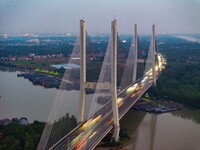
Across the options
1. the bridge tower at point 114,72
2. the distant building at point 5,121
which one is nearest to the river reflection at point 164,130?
the bridge tower at point 114,72

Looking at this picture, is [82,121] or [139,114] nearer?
[82,121]

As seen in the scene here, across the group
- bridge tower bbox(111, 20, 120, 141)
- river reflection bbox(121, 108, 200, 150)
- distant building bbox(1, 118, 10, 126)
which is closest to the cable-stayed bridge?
bridge tower bbox(111, 20, 120, 141)

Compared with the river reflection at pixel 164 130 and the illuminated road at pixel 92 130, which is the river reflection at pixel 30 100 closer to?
the illuminated road at pixel 92 130

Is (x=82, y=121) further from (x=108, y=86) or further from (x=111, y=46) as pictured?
(x=111, y=46)

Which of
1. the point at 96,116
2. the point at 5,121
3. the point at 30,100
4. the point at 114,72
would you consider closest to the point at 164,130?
the point at 96,116

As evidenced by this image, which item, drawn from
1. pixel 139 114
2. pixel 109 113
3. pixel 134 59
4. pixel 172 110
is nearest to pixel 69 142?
pixel 109 113

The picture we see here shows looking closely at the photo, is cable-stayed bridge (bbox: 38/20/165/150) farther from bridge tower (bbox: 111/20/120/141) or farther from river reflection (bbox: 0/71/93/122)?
river reflection (bbox: 0/71/93/122)

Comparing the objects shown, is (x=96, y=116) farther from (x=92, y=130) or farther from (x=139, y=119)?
(x=139, y=119)
